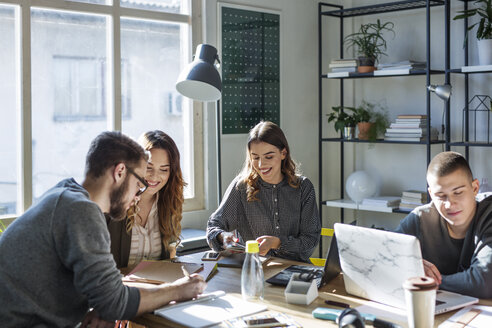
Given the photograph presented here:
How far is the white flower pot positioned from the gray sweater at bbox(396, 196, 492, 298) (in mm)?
1795

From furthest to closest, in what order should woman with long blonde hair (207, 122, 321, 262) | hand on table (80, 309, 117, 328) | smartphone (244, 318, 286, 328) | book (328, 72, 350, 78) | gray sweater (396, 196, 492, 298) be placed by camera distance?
book (328, 72, 350, 78) → woman with long blonde hair (207, 122, 321, 262) → gray sweater (396, 196, 492, 298) → hand on table (80, 309, 117, 328) → smartphone (244, 318, 286, 328)

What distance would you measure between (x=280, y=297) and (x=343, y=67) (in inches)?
103

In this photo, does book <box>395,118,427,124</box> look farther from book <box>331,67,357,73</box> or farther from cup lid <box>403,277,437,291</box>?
cup lid <box>403,277,437,291</box>

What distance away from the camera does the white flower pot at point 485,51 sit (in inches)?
146

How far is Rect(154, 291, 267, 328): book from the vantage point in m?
1.80

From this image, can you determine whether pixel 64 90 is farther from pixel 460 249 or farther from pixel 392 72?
pixel 460 249

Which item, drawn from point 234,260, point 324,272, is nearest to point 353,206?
point 234,260

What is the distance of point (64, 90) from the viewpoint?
3.39 m

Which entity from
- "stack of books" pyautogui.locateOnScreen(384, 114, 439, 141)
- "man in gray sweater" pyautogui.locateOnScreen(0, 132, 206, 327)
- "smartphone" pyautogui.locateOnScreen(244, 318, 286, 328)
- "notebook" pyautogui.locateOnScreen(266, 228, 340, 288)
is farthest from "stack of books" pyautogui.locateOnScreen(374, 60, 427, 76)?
"man in gray sweater" pyautogui.locateOnScreen(0, 132, 206, 327)

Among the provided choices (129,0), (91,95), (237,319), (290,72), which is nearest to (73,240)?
(237,319)

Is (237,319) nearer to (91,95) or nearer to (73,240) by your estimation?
(73,240)

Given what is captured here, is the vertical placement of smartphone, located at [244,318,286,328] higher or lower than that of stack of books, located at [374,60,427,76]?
lower

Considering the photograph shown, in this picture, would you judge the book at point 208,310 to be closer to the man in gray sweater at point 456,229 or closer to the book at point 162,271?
the book at point 162,271

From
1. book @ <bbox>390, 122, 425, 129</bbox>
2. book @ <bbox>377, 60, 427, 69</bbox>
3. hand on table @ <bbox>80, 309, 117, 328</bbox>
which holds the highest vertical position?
book @ <bbox>377, 60, 427, 69</bbox>
